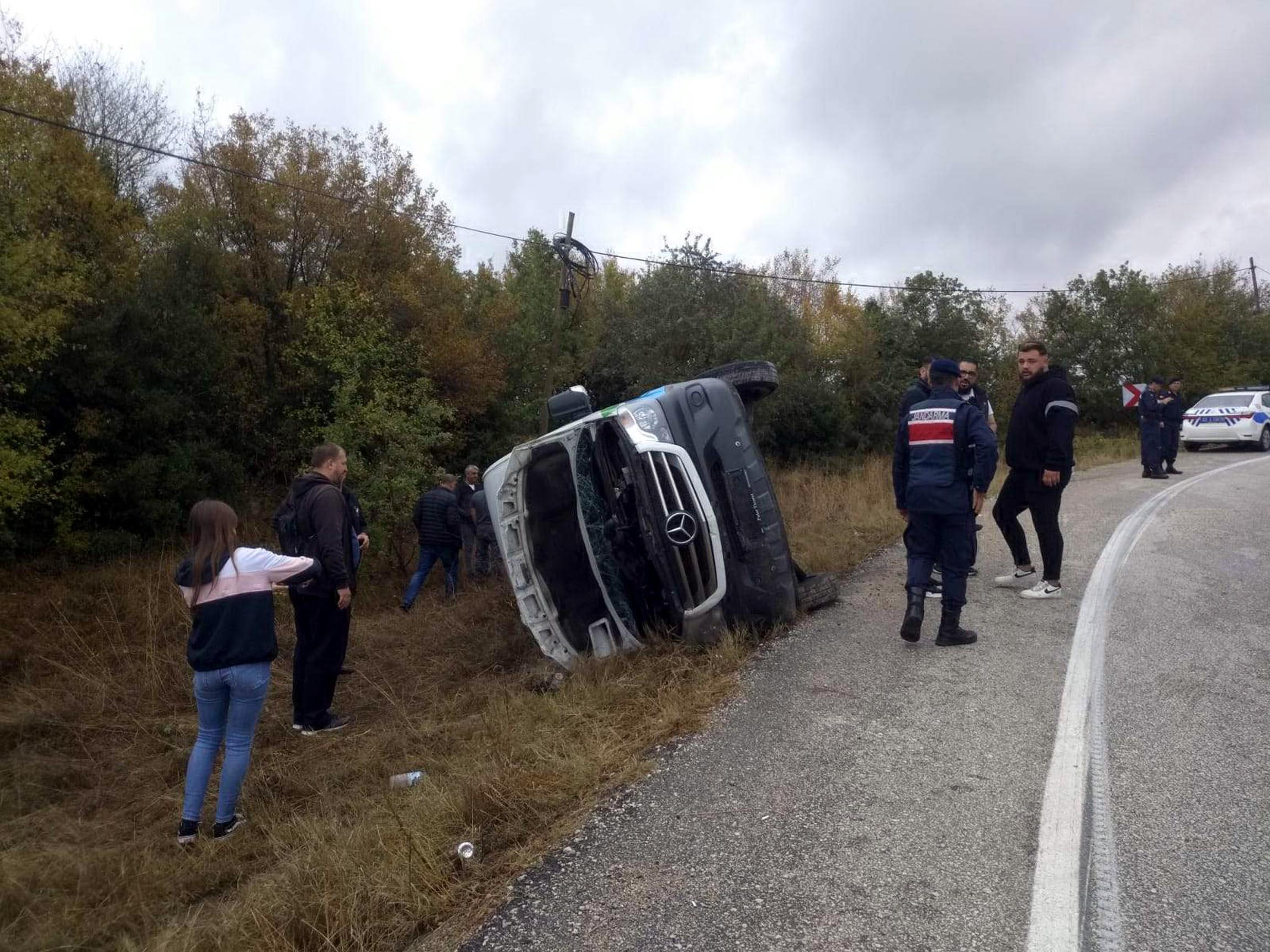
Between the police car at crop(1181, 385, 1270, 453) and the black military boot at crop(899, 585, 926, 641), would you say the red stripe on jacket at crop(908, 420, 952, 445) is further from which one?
the police car at crop(1181, 385, 1270, 453)

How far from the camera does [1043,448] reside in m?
6.73

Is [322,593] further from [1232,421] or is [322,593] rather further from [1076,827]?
[1232,421]

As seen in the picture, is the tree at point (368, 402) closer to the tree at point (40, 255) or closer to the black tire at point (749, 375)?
the tree at point (40, 255)

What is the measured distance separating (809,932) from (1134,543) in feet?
24.0

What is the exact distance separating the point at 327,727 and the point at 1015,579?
5.21 metres

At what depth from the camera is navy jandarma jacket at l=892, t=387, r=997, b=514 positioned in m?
5.71

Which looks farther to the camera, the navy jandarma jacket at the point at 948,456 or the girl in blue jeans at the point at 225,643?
the navy jandarma jacket at the point at 948,456

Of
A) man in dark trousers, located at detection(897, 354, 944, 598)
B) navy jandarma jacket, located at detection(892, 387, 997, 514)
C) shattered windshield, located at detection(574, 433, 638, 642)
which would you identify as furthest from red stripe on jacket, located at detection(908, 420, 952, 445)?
shattered windshield, located at detection(574, 433, 638, 642)

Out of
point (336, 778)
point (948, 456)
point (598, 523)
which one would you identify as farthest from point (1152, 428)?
point (336, 778)

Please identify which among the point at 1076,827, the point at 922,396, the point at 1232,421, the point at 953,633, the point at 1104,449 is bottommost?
the point at 1104,449

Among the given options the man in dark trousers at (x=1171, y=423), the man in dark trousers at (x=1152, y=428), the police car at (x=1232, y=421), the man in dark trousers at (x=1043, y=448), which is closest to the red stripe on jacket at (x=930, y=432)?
the man in dark trousers at (x=1043, y=448)

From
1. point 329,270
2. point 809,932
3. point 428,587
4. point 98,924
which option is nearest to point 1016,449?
point 809,932

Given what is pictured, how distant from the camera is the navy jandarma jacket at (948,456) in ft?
18.7

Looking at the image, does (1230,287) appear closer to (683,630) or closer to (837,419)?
(837,419)
